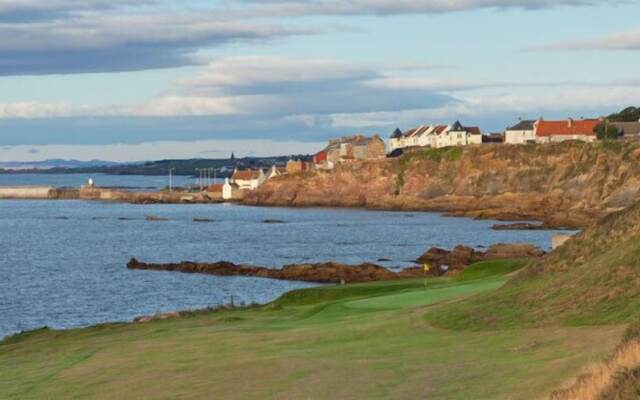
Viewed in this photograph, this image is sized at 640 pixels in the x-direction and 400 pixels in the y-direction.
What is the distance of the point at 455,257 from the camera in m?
80.4

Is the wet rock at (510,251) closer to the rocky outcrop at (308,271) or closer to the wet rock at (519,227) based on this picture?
the rocky outcrop at (308,271)

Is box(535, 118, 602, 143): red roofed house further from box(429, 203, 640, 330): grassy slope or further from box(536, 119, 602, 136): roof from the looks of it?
box(429, 203, 640, 330): grassy slope

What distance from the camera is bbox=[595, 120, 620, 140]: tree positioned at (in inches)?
7305

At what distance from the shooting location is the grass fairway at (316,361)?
18375 millimetres

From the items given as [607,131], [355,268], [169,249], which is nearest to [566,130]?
[607,131]

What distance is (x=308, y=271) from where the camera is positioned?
237ft

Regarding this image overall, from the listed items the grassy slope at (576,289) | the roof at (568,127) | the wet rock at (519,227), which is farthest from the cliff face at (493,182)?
the grassy slope at (576,289)

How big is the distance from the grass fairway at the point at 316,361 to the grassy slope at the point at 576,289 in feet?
2.10

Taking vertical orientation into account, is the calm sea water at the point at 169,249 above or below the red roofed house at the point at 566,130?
below

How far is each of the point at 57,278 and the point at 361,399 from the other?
6031 cm

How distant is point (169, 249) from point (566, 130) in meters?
104

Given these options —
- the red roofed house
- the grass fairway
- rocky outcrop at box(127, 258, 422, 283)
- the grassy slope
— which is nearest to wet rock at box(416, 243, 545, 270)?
rocky outcrop at box(127, 258, 422, 283)

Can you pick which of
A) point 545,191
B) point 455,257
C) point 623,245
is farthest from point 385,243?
point 623,245

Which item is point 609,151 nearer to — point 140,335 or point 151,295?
point 151,295
